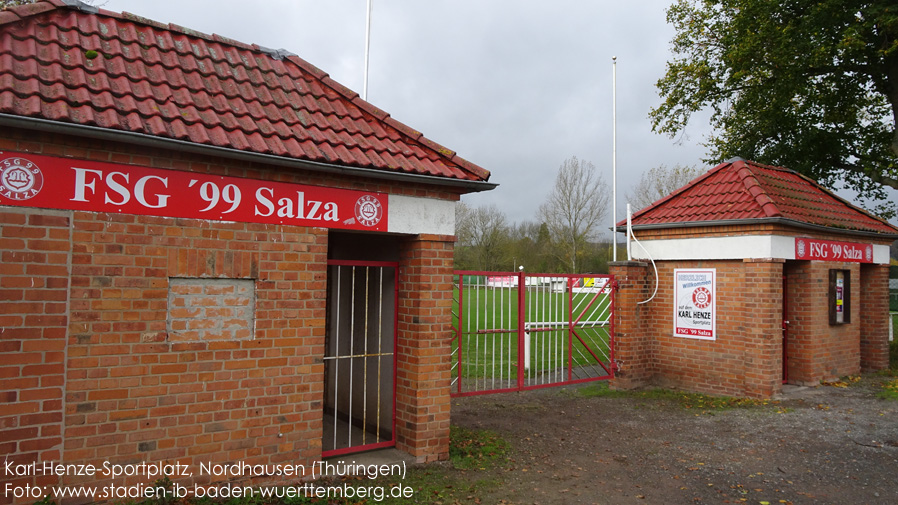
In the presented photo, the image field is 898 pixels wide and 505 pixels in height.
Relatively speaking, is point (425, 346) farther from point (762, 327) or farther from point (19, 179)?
point (762, 327)

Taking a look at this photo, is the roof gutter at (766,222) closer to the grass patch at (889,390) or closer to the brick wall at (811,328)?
the brick wall at (811,328)

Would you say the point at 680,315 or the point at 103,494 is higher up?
the point at 680,315

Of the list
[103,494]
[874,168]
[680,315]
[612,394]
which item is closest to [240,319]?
[103,494]

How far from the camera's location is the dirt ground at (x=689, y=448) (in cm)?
560

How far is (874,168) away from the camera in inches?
627

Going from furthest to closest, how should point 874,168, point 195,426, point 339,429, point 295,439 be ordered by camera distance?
point 874,168 → point 339,429 → point 295,439 → point 195,426

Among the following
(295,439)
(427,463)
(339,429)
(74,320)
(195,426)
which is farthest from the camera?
(339,429)

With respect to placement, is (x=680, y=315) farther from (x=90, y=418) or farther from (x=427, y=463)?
(x=90, y=418)

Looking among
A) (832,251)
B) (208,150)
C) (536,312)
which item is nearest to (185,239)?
(208,150)

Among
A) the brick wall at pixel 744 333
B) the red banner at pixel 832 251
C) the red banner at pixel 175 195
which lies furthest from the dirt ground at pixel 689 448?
the red banner at pixel 175 195

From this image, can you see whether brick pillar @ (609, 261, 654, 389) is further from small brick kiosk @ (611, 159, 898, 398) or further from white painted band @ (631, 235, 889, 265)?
white painted band @ (631, 235, 889, 265)

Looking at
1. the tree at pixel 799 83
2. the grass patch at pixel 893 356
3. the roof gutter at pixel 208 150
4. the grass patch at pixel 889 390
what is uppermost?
the tree at pixel 799 83

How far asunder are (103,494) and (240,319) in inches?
64.7

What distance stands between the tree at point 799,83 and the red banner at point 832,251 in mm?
4690
